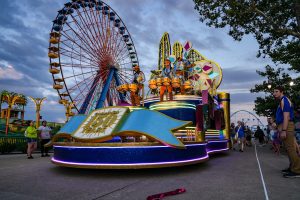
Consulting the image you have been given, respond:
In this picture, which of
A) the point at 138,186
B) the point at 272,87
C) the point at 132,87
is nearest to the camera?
the point at 138,186

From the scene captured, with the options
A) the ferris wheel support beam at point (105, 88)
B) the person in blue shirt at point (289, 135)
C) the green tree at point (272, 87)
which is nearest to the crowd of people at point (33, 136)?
the ferris wheel support beam at point (105, 88)

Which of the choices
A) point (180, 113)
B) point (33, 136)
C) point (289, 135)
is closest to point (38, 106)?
point (33, 136)


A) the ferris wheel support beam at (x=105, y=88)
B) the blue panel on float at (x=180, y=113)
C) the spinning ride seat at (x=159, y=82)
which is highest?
the ferris wheel support beam at (x=105, y=88)

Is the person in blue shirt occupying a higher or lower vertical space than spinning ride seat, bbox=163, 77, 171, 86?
lower

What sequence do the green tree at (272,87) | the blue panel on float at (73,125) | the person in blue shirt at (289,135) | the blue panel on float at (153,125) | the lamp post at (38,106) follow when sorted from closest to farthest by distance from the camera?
the person in blue shirt at (289,135) < the blue panel on float at (153,125) < the blue panel on float at (73,125) < the green tree at (272,87) < the lamp post at (38,106)

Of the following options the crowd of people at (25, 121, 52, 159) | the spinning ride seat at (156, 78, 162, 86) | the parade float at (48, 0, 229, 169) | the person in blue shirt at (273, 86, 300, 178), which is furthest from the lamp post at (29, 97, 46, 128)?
the person in blue shirt at (273, 86, 300, 178)

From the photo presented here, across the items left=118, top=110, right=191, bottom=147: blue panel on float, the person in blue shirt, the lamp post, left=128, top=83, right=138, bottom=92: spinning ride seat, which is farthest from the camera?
the lamp post

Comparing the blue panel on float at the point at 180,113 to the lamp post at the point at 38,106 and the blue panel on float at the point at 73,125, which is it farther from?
the lamp post at the point at 38,106

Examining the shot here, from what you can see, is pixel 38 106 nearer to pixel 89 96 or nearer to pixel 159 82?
pixel 89 96

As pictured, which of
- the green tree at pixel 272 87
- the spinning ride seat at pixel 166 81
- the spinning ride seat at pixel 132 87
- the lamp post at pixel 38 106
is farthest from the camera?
the lamp post at pixel 38 106

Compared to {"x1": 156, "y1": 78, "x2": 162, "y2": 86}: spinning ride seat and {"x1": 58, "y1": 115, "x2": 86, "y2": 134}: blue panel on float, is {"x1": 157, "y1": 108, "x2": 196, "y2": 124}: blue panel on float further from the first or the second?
{"x1": 58, "y1": 115, "x2": 86, "y2": 134}: blue panel on float

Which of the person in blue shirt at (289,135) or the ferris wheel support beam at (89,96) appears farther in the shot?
the ferris wheel support beam at (89,96)

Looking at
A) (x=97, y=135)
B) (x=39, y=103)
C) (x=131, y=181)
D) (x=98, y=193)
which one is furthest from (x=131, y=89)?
(x=39, y=103)

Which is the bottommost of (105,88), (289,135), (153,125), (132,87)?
(289,135)
